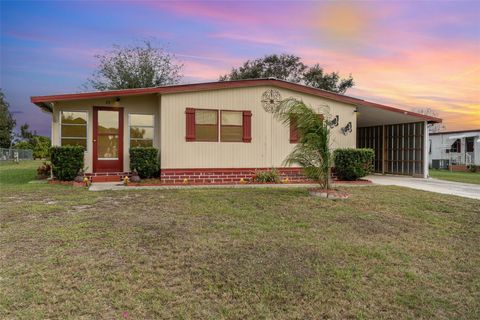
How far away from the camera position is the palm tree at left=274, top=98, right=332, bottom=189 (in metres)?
7.86

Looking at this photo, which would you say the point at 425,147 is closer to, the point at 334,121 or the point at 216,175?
the point at 334,121

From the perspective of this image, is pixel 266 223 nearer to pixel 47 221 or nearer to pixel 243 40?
pixel 47 221

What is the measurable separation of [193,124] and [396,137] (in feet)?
29.8

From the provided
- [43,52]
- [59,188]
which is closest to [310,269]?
[59,188]

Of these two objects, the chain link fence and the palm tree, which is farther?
the chain link fence

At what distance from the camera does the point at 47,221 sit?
517 cm

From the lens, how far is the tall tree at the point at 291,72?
2841 cm

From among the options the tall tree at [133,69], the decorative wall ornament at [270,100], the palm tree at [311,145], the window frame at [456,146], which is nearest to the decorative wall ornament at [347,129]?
the decorative wall ornament at [270,100]

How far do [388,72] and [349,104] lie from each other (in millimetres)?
4003

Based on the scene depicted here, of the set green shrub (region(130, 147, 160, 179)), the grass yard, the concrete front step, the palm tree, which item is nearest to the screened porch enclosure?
the palm tree

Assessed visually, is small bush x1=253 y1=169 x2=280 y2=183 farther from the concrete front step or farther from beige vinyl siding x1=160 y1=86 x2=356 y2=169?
the concrete front step

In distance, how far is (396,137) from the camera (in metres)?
14.6

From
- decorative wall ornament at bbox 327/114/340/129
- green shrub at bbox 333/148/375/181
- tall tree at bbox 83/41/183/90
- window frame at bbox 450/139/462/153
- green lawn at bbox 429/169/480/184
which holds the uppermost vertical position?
tall tree at bbox 83/41/183/90

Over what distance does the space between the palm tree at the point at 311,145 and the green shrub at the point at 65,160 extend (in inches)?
240
